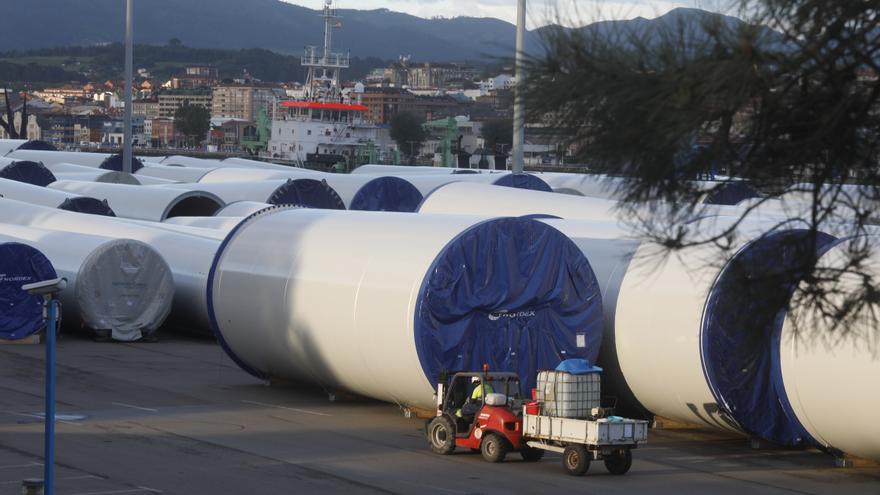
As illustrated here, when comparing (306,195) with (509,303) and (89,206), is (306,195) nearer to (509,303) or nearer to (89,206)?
(89,206)

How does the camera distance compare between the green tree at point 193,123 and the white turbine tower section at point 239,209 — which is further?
the green tree at point 193,123

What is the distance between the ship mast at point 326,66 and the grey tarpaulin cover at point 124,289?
49.3 m

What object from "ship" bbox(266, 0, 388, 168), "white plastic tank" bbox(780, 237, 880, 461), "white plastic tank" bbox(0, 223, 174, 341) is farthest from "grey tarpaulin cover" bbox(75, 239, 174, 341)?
"ship" bbox(266, 0, 388, 168)

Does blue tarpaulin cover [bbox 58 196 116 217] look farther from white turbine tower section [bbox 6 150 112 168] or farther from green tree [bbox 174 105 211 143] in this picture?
green tree [bbox 174 105 211 143]

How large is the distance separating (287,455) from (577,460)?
9.55 feet

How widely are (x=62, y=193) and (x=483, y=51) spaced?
1191 inches

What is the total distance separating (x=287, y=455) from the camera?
14.3 m

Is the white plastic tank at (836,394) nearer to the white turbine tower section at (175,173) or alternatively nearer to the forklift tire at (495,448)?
the forklift tire at (495,448)

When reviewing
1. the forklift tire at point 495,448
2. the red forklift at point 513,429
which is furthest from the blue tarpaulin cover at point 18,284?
the forklift tire at point 495,448

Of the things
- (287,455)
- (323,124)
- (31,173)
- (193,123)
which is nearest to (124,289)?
(287,455)

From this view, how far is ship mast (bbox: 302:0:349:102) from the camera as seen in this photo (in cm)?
7306

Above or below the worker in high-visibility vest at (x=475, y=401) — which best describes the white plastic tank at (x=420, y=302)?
above

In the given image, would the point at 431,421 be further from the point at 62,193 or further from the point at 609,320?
the point at 62,193

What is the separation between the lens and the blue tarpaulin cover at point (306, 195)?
3609cm
